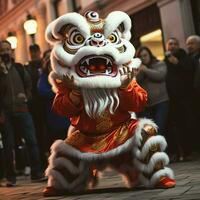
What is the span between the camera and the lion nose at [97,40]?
5.12m

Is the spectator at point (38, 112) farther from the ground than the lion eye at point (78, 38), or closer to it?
closer to it

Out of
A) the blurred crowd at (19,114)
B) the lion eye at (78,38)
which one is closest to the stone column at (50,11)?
the blurred crowd at (19,114)

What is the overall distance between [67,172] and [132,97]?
0.94 m

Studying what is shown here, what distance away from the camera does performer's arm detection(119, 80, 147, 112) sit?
5160mm

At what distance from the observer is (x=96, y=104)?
16.8 feet

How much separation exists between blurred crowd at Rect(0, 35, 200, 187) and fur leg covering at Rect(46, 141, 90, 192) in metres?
2.14

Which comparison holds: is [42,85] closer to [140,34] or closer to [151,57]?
[151,57]

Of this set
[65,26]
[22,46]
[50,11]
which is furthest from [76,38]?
→ [22,46]

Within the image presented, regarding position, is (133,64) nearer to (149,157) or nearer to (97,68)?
(97,68)

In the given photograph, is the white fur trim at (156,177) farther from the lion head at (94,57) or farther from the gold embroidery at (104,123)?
the lion head at (94,57)

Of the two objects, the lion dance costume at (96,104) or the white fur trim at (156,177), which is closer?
the white fur trim at (156,177)

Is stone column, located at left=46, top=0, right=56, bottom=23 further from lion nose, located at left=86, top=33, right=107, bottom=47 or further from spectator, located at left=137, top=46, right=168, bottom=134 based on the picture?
lion nose, located at left=86, top=33, right=107, bottom=47

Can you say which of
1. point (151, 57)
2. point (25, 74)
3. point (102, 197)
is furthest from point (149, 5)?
point (102, 197)

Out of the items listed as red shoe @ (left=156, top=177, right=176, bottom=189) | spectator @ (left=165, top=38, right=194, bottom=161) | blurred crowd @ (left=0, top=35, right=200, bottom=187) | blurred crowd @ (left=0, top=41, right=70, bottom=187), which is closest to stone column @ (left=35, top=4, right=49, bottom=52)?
blurred crowd @ (left=0, top=35, right=200, bottom=187)
